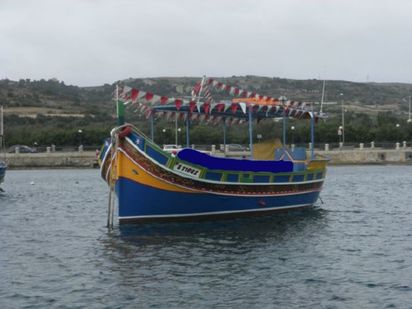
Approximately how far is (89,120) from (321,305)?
392ft

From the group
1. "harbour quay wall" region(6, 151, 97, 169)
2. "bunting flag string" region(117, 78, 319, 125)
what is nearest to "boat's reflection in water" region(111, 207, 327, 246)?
"bunting flag string" region(117, 78, 319, 125)

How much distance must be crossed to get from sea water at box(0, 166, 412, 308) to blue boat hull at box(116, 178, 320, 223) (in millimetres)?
366

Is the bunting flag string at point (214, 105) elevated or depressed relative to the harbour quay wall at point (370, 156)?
elevated

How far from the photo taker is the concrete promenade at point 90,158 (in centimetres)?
9188

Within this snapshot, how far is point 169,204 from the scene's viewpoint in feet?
86.7

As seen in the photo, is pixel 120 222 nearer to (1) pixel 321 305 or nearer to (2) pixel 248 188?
(2) pixel 248 188

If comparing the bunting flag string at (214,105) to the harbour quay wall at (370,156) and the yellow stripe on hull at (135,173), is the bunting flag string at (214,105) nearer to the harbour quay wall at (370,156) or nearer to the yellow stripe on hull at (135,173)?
the yellow stripe on hull at (135,173)

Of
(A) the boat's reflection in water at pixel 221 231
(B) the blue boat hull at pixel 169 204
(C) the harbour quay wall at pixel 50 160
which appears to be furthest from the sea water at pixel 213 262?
(C) the harbour quay wall at pixel 50 160

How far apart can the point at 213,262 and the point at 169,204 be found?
20.5ft

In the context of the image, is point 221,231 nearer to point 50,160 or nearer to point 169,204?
point 169,204

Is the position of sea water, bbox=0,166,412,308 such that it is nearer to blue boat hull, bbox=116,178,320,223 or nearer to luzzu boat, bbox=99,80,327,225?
blue boat hull, bbox=116,178,320,223

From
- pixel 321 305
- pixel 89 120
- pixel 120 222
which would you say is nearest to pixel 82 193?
pixel 120 222

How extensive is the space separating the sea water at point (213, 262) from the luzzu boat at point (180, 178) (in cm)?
55

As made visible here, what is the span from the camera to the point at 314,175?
32812mm
